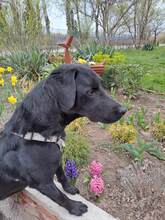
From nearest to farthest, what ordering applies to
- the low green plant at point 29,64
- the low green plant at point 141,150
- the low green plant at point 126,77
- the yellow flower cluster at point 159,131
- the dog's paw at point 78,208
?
the dog's paw at point 78,208 → the low green plant at point 141,150 → the yellow flower cluster at point 159,131 → the low green plant at point 126,77 → the low green plant at point 29,64

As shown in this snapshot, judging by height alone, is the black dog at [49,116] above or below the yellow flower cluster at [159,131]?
above

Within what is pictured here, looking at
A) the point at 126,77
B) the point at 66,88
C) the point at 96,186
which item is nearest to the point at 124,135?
the point at 96,186

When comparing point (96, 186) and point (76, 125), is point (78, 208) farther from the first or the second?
point (76, 125)

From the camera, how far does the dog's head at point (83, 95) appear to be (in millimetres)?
1353

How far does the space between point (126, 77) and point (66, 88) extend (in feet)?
10.2

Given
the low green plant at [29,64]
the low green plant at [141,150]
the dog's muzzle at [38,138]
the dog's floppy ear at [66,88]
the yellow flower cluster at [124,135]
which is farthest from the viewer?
the low green plant at [29,64]

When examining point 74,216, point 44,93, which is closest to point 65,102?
point 44,93

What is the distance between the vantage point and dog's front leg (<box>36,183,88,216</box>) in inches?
59.4

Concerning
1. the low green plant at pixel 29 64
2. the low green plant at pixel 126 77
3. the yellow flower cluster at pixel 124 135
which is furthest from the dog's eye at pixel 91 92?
the low green plant at pixel 29 64

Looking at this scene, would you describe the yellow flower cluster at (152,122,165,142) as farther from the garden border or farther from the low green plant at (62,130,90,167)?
the garden border

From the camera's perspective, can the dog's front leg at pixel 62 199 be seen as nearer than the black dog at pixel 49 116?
No

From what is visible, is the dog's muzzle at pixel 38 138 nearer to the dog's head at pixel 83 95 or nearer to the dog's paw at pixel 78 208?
the dog's head at pixel 83 95

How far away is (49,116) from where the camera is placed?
140 cm

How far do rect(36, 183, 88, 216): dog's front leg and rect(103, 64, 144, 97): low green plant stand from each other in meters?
2.78
